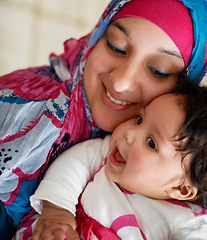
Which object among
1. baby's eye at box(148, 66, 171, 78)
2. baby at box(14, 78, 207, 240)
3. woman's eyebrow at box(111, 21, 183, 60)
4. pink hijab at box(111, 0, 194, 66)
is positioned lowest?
baby at box(14, 78, 207, 240)

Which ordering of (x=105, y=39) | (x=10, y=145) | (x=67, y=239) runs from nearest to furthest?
(x=67, y=239)
(x=10, y=145)
(x=105, y=39)

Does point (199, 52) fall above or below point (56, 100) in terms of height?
above

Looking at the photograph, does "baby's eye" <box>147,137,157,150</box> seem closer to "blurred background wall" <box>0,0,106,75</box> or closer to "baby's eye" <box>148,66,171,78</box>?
"baby's eye" <box>148,66,171,78</box>

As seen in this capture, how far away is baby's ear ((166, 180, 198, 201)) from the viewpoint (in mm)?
882

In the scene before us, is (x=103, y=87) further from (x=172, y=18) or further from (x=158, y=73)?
(x=172, y=18)

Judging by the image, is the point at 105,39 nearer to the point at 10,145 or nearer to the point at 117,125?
the point at 117,125

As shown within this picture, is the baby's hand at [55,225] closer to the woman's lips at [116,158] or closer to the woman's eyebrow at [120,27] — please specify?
the woman's lips at [116,158]

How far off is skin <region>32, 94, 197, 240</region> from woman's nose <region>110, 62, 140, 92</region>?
0.09m

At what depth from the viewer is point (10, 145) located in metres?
0.92

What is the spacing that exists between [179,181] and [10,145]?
0.45 metres

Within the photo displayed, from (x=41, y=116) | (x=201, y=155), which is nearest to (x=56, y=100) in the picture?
(x=41, y=116)

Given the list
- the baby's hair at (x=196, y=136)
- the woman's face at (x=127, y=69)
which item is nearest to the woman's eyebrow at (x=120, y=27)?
the woman's face at (x=127, y=69)

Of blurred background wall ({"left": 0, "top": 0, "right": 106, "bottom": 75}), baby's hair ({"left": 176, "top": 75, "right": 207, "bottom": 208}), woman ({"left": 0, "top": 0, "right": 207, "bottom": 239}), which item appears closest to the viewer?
baby's hair ({"left": 176, "top": 75, "right": 207, "bottom": 208})

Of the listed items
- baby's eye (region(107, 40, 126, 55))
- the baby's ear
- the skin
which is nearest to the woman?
baby's eye (region(107, 40, 126, 55))
